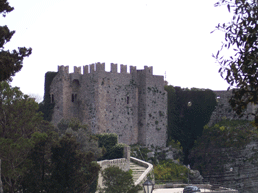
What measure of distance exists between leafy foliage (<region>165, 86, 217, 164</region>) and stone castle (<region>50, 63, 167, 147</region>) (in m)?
2.01

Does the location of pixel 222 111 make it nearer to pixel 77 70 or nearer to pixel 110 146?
pixel 110 146

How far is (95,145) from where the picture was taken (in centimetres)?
3431

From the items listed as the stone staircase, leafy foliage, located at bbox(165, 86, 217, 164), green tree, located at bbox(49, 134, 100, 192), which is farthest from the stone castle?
green tree, located at bbox(49, 134, 100, 192)

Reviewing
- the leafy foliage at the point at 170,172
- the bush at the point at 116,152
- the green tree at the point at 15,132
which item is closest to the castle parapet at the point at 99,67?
the bush at the point at 116,152

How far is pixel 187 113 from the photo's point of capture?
47.2 meters

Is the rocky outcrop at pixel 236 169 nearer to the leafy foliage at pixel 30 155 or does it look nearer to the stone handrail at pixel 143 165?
the stone handrail at pixel 143 165

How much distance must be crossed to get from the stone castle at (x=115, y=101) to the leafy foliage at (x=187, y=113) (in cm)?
201

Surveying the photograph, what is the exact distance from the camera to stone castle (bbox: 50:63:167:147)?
132 feet

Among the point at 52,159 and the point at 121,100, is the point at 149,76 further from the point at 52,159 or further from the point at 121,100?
the point at 52,159

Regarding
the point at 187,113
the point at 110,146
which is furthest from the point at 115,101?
the point at 187,113

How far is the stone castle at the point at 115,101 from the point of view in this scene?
40344 millimetres

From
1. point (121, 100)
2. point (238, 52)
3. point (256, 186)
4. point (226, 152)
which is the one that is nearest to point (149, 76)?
point (121, 100)

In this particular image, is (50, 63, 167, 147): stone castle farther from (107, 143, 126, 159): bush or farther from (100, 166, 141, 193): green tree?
(100, 166, 141, 193): green tree

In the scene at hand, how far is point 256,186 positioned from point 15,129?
84.4 feet
